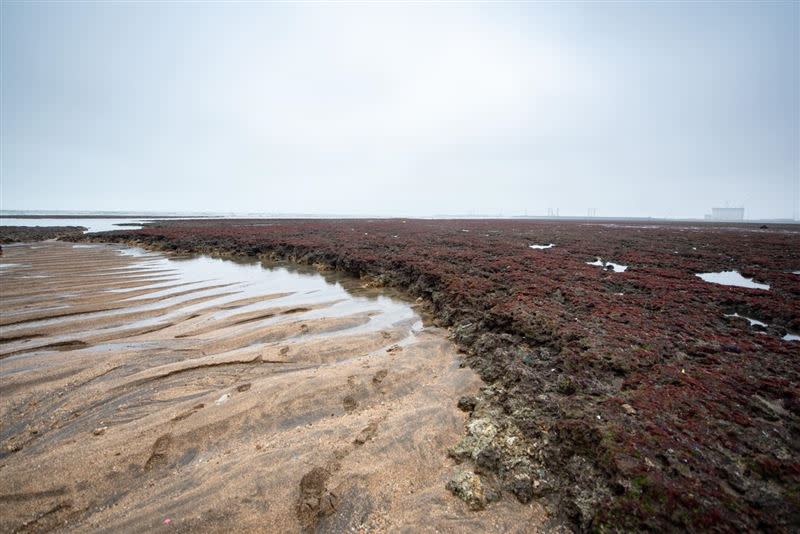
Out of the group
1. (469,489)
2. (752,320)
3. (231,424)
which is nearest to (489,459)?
(469,489)

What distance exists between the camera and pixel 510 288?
10.7m

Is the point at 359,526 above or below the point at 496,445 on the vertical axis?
below

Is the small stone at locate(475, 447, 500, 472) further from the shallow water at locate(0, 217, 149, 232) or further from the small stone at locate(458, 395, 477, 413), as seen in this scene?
the shallow water at locate(0, 217, 149, 232)

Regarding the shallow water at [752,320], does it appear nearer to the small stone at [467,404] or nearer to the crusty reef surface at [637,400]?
the crusty reef surface at [637,400]

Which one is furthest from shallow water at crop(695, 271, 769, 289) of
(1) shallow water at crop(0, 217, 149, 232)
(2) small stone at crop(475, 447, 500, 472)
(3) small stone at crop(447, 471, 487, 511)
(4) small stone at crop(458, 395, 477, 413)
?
(1) shallow water at crop(0, 217, 149, 232)

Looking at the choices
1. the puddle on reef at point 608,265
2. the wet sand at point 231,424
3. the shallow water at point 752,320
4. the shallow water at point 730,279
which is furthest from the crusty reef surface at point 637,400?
the puddle on reef at point 608,265

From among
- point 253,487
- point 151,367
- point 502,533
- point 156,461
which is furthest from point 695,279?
point 151,367

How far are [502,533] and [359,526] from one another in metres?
1.51

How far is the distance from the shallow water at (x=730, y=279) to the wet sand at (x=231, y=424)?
12502 millimetres

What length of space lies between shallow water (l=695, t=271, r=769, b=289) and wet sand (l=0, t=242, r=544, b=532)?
12.5 metres

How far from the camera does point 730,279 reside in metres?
14.0

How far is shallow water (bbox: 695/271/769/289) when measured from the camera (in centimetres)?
1281

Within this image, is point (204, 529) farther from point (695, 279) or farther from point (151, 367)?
point (695, 279)

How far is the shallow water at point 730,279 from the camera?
12808mm
